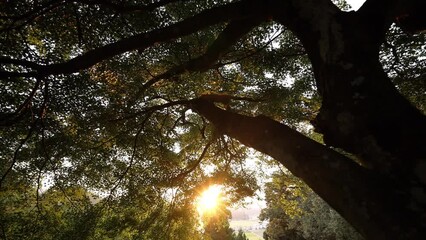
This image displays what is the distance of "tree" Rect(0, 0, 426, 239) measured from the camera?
2338 millimetres

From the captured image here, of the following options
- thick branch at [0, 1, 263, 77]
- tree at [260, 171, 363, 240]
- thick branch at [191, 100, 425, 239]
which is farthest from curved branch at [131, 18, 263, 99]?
tree at [260, 171, 363, 240]

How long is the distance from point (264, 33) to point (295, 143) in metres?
6.15

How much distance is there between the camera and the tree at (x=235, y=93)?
2338mm

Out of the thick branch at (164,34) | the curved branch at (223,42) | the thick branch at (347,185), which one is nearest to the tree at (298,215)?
the curved branch at (223,42)

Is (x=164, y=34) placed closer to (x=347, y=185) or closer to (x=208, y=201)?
(x=347, y=185)

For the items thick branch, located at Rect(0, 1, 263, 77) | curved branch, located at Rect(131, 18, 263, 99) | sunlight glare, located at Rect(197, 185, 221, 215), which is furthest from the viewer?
sunlight glare, located at Rect(197, 185, 221, 215)

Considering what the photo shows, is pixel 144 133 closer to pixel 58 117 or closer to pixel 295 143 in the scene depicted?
pixel 58 117

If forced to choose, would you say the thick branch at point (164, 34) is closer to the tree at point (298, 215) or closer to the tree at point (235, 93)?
the tree at point (235, 93)

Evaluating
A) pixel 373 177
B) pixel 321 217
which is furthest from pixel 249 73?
pixel 321 217

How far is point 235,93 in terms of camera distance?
10586mm

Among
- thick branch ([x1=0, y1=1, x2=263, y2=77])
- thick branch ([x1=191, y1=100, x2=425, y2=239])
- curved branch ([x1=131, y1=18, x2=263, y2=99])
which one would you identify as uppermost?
curved branch ([x1=131, y1=18, x2=263, y2=99])

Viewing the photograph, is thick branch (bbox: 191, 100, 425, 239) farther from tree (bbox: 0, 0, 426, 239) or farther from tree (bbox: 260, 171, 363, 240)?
tree (bbox: 260, 171, 363, 240)

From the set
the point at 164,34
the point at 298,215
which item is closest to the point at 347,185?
the point at 164,34

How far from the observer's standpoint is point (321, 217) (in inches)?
941
